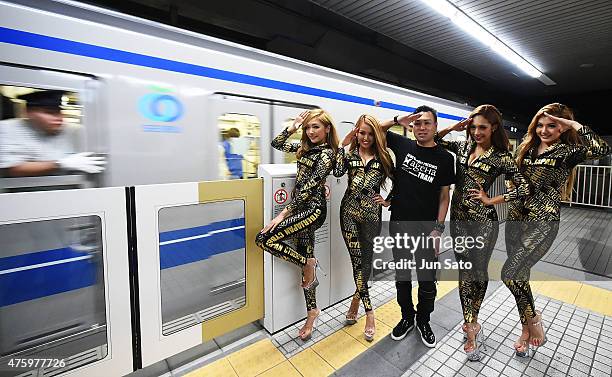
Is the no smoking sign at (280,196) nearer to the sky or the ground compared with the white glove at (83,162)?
nearer to the ground

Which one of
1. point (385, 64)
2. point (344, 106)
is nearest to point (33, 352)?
point (344, 106)

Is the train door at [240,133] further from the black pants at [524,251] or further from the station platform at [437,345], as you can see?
the black pants at [524,251]

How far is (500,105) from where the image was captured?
8000 millimetres

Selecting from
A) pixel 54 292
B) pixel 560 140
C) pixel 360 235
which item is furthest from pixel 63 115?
pixel 560 140

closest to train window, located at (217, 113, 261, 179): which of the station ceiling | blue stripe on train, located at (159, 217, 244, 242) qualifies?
blue stripe on train, located at (159, 217, 244, 242)

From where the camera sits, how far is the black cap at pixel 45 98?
1728mm

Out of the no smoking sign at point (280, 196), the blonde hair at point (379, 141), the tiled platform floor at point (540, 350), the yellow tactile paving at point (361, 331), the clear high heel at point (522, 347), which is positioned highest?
the blonde hair at point (379, 141)

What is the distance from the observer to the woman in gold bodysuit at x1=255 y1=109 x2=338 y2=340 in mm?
2387

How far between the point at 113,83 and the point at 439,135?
2482mm

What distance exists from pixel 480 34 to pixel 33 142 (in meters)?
5.41

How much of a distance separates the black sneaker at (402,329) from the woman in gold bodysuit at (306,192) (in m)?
0.87

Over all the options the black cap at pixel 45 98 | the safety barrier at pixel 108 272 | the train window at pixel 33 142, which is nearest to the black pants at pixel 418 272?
the safety barrier at pixel 108 272

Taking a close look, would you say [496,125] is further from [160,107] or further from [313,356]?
[160,107]
